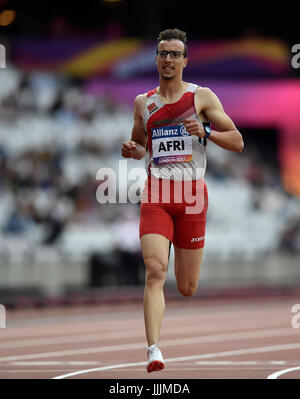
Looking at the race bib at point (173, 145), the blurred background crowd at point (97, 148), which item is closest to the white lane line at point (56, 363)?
the race bib at point (173, 145)

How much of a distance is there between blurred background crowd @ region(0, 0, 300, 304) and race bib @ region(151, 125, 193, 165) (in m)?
12.5

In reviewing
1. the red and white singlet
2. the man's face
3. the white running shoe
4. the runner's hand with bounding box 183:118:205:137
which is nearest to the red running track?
the white running shoe

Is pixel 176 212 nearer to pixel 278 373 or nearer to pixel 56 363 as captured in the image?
pixel 278 373

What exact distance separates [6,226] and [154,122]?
13.7 meters

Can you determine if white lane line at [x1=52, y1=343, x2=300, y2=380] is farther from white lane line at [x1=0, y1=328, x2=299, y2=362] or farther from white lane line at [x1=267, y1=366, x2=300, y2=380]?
white lane line at [x1=267, y1=366, x2=300, y2=380]

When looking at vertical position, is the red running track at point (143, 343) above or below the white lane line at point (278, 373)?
above

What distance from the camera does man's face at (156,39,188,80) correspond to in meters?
8.12

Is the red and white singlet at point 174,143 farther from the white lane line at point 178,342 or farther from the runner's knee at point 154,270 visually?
the white lane line at point 178,342

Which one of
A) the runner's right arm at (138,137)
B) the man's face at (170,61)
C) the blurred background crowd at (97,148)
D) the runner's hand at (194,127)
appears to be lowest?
the runner's hand at (194,127)

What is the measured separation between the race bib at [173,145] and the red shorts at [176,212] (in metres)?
0.19

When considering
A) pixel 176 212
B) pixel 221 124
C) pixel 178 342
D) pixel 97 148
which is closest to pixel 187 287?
pixel 176 212

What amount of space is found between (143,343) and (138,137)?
449 centimetres

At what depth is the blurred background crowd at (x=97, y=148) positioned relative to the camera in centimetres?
2230

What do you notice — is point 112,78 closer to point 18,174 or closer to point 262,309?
point 18,174
